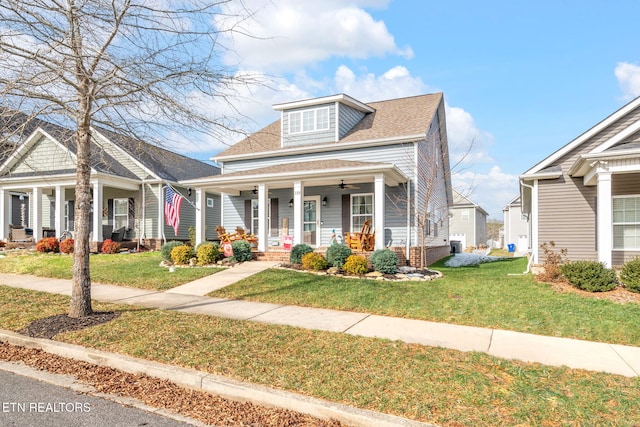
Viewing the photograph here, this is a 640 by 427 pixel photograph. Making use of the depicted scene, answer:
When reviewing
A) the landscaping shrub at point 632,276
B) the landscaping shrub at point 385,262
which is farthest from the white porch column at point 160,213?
the landscaping shrub at point 632,276

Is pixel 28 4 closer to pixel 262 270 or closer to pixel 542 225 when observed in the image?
pixel 262 270

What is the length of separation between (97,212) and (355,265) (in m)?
12.9

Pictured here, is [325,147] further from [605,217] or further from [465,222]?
[465,222]

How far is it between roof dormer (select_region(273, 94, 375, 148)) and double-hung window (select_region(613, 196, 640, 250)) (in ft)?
33.2

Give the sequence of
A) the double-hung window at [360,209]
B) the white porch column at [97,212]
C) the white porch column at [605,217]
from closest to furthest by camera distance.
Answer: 1. the white porch column at [605,217]
2. the double-hung window at [360,209]
3. the white porch column at [97,212]

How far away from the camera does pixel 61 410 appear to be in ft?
12.1

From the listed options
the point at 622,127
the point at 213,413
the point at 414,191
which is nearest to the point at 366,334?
the point at 213,413

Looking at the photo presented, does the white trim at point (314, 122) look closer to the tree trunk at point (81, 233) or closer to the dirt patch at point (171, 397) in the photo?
the tree trunk at point (81, 233)

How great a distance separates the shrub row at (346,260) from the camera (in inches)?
432

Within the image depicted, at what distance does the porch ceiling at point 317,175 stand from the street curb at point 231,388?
9123 mm

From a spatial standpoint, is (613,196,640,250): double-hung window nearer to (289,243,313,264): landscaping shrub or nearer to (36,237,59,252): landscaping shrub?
(289,243,313,264): landscaping shrub

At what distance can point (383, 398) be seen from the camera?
11.9ft

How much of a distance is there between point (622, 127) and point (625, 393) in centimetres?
1111

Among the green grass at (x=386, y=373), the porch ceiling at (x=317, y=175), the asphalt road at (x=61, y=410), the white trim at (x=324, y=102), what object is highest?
the white trim at (x=324, y=102)
